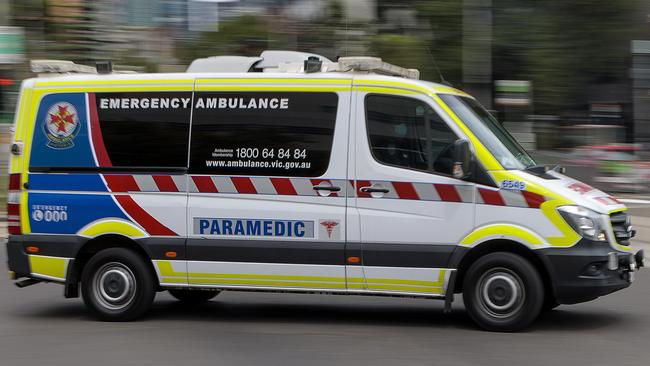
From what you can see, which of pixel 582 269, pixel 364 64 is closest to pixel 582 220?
pixel 582 269

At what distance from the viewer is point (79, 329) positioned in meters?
8.11

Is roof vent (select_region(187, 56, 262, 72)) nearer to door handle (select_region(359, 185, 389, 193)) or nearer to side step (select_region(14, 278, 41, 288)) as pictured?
door handle (select_region(359, 185, 389, 193))

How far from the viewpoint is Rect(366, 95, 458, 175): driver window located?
7770mm

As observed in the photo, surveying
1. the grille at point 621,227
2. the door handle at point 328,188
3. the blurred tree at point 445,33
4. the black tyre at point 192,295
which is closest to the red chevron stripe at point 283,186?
the door handle at point 328,188

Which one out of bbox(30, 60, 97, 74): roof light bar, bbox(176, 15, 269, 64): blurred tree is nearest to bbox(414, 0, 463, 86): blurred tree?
bbox(176, 15, 269, 64): blurred tree

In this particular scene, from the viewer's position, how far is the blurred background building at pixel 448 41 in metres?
29.0

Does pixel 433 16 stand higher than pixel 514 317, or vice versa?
pixel 433 16

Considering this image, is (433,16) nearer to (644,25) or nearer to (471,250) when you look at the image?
(644,25)

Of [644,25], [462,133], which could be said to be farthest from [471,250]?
[644,25]

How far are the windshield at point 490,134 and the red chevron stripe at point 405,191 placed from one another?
0.66 m

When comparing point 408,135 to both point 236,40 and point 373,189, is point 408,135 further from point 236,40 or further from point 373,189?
point 236,40

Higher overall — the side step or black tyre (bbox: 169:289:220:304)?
the side step

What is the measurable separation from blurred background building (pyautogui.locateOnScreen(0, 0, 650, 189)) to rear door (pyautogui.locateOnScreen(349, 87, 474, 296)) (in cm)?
1851

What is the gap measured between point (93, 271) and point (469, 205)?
3.24 meters
